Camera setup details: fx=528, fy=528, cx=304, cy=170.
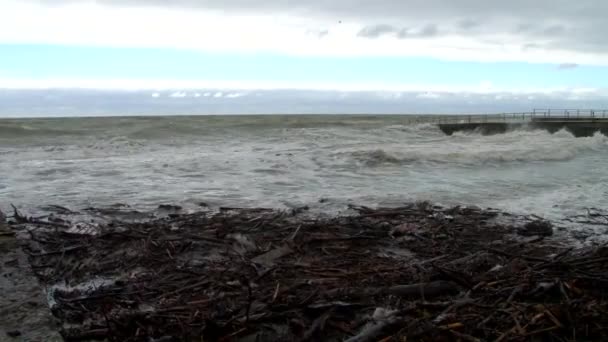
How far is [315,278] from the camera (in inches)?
201

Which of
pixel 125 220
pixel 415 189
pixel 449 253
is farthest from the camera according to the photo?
pixel 415 189

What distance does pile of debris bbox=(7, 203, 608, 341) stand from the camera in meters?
3.85

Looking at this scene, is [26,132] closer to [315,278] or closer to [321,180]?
[321,180]

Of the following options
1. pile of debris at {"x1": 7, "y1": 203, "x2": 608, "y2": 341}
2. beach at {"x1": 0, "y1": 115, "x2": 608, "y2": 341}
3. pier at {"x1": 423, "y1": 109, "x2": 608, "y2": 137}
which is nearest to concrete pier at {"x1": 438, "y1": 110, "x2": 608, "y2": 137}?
Result: pier at {"x1": 423, "y1": 109, "x2": 608, "y2": 137}

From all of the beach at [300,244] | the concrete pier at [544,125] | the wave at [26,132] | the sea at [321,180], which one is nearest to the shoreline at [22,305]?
the beach at [300,244]

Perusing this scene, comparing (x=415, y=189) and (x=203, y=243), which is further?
(x=415, y=189)

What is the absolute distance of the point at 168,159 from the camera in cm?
1830

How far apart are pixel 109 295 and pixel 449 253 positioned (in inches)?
147

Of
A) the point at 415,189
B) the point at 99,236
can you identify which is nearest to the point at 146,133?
the point at 415,189

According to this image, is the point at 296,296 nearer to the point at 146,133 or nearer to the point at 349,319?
the point at 349,319

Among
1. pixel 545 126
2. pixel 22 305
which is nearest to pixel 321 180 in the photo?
pixel 22 305

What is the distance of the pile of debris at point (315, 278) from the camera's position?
3.85 metres

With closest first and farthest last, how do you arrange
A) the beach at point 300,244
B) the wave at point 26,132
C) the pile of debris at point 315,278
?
the pile of debris at point 315,278
the beach at point 300,244
the wave at point 26,132

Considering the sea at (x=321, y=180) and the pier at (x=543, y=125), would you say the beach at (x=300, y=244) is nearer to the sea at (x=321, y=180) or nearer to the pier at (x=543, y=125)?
the sea at (x=321, y=180)
